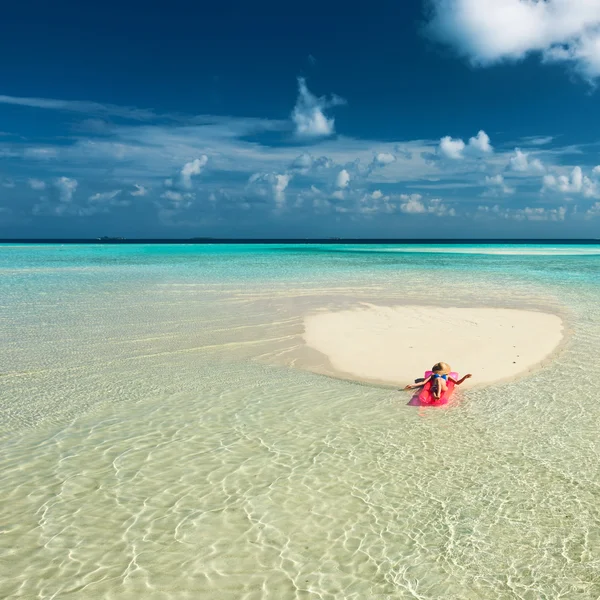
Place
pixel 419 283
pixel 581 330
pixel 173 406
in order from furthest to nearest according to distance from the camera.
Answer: pixel 419 283
pixel 581 330
pixel 173 406

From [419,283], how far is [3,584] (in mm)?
25654

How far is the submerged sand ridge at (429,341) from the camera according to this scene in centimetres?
1001

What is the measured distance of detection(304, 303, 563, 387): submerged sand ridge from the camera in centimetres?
1001

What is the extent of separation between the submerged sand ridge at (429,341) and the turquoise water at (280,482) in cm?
80

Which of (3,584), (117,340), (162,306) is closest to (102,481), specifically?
(3,584)

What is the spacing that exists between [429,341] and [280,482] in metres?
7.60

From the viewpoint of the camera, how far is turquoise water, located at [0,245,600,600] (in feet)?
13.5

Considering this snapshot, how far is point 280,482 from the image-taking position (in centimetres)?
555

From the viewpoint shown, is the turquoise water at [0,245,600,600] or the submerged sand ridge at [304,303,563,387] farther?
the submerged sand ridge at [304,303,563,387]

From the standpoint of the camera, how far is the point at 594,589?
391 cm

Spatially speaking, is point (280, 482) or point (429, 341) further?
point (429, 341)

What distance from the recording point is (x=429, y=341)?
12.2 meters

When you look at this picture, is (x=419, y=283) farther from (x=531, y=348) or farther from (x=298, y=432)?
(x=298, y=432)

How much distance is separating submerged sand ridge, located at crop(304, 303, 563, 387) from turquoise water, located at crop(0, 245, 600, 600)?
802 millimetres
